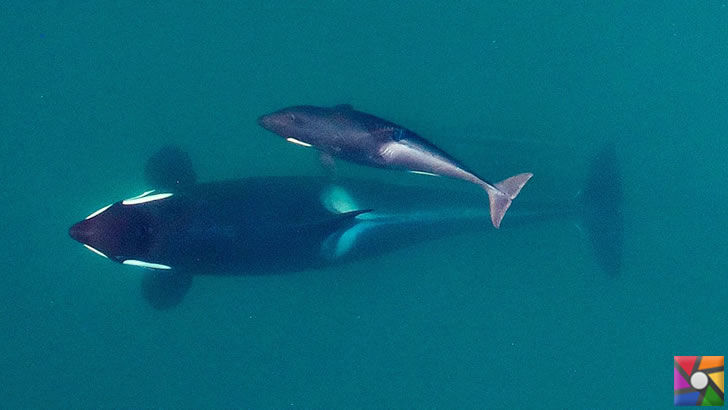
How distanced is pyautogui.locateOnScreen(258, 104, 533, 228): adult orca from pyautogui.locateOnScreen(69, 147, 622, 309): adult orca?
960 mm

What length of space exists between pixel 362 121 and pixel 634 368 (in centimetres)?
403

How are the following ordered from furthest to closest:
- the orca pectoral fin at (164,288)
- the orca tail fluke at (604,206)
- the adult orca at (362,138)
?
the orca tail fluke at (604,206), the orca pectoral fin at (164,288), the adult orca at (362,138)

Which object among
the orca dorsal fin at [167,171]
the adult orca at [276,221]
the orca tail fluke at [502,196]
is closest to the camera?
the orca tail fluke at [502,196]

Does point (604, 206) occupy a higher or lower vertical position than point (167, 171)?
lower

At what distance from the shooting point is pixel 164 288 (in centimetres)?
509

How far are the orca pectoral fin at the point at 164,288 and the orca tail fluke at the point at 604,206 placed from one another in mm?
3663

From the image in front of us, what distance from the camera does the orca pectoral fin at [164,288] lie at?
5004mm

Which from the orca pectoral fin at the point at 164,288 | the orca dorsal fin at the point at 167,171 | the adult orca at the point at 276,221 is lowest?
the orca pectoral fin at the point at 164,288

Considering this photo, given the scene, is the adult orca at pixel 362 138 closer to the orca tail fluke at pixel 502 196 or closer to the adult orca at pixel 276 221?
the orca tail fluke at pixel 502 196

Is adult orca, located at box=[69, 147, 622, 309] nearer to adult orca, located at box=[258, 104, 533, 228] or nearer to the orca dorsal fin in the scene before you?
the orca dorsal fin

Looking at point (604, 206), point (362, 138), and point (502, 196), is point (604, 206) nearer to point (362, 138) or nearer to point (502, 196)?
point (502, 196)

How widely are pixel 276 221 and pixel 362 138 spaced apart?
4.51ft

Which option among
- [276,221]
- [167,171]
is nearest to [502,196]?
[276,221]

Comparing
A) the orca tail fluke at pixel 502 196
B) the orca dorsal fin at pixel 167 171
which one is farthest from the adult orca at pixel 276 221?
the orca tail fluke at pixel 502 196
